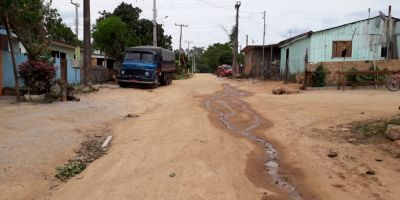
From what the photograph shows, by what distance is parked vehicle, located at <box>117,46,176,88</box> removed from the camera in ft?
89.9

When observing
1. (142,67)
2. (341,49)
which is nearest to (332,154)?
(142,67)

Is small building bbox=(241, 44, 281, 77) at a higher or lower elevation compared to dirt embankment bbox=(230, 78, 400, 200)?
higher

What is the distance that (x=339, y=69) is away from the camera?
26219mm

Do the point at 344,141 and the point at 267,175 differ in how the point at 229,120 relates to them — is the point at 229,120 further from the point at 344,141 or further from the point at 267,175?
the point at 267,175

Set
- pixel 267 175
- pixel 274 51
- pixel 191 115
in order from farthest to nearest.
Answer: pixel 274 51, pixel 191 115, pixel 267 175

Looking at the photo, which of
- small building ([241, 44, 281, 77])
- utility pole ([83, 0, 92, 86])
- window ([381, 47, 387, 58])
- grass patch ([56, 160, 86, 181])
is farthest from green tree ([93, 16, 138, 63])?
grass patch ([56, 160, 86, 181])

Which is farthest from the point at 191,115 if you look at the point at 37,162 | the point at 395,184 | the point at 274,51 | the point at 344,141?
the point at 274,51

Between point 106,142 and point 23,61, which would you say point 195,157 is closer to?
point 106,142

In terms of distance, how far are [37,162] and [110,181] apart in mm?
1791

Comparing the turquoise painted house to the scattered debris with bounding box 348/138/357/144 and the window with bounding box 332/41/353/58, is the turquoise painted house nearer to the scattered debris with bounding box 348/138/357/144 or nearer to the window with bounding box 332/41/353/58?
the window with bounding box 332/41/353/58

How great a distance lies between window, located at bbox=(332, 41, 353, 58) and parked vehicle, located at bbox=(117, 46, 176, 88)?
11.0 metres

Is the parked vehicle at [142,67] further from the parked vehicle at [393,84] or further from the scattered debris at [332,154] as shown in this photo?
the scattered debris at [332,154]

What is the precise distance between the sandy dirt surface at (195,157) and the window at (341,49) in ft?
48.8

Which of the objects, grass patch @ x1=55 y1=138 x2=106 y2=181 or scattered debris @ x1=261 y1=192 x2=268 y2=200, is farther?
grass patch @ x1=55 y1=138 x2=106 y2=181
